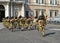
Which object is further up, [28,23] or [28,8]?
[28,8]

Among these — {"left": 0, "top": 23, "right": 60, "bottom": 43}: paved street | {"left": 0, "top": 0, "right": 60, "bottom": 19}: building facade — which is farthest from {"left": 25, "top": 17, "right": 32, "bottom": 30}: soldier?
{"left": 0, "top": 0, "right": 60, "bottom": 19}: building facade

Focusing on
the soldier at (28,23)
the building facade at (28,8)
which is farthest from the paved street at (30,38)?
the building facade at (28,8)

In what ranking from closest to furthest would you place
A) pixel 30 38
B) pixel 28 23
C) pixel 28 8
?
1. pixel 30 38
2. pixel 28 23
3. pixel 28 8

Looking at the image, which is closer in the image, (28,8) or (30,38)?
(30,38)

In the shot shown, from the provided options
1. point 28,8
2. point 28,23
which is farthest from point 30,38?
point 28,8

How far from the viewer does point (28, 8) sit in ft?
176

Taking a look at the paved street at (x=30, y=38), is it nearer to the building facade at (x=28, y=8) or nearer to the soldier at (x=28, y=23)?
the soldier at (x=28, y=23)

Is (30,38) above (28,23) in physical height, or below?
below

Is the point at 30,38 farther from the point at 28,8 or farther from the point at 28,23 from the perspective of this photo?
the point at 28,8

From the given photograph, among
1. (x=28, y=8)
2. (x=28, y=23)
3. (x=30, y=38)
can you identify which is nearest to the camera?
(x=30, y=38)

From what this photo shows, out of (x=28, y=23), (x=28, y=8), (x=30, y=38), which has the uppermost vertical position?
(x=28, y=8)

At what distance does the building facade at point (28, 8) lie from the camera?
162 ft

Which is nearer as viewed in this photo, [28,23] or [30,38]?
[30,38]

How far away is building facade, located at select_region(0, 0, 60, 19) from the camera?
49.3 metres
